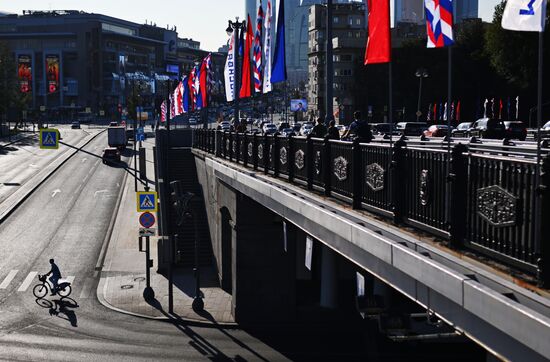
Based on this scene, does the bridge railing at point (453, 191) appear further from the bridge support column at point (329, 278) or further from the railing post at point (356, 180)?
the bridge support column at point (329, 278)

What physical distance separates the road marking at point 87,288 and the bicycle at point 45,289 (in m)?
0.67

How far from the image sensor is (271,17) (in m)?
26.5

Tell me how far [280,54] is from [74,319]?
44.2 feet

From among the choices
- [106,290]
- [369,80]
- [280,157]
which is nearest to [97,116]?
[369,80]

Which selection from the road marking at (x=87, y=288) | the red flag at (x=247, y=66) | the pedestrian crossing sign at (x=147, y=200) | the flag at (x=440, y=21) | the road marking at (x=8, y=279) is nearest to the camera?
the flag at (x=440, y=21)

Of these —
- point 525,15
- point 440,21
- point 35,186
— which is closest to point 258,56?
point 440,21

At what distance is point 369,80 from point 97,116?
108 metres

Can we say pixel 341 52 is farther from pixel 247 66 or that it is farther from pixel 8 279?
pixel 8 279

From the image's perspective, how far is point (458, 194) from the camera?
10.1m

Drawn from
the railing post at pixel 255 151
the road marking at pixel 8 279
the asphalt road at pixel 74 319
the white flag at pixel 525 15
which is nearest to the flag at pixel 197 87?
the asphalt road at pixel 74 319

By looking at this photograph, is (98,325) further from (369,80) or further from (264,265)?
(369,80)

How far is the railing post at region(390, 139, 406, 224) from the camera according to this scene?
1211 cm

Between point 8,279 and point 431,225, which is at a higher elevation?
point 431,225

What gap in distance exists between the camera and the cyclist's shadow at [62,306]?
3040 cm
